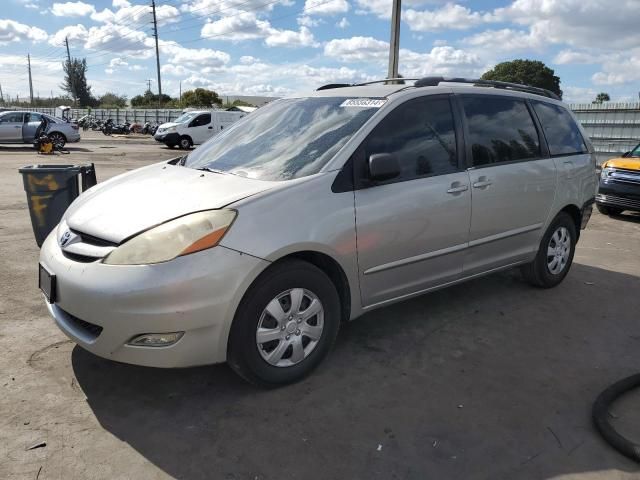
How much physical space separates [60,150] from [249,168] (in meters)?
19.8

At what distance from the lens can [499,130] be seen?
4.38 meters

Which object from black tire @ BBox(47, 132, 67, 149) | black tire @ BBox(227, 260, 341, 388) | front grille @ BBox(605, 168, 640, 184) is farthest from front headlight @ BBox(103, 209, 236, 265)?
black tire @ BBox(47, 132, 67, 149)

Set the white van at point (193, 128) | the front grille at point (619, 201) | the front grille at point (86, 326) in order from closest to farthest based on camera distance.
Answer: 1. the front grille at point (86, 326)
2. the front grille at point (619, 201)
3. the white van at point (193, 128)

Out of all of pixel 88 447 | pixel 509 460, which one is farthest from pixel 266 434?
pixel 509 460

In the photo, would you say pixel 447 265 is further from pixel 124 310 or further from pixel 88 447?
pixel 88 447

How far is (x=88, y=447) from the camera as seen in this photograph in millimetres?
2586

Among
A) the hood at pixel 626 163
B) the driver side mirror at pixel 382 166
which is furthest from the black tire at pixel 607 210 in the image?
the driver side mirror at pixel 382 166

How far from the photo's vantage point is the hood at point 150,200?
2.90 metres

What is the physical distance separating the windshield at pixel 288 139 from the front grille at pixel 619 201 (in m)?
7.25

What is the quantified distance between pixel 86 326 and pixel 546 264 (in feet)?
13.1

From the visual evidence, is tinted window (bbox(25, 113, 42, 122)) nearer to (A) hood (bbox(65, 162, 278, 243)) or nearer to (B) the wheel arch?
(A) hood (bbox(65, 162, 278, 243))

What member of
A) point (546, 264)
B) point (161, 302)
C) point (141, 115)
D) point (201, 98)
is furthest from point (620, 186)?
point (201, 98)

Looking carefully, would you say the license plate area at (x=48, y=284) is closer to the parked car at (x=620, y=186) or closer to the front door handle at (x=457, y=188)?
the front door handle at (x=457, y=188)

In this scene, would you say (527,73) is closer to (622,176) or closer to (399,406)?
(622,176)
